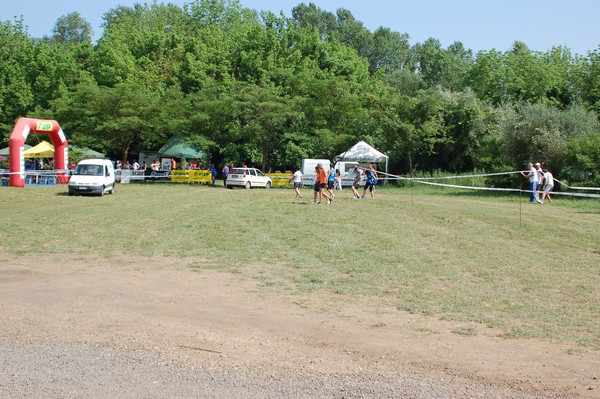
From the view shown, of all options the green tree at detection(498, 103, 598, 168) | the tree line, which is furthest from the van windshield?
the green tree at detection(498, 103, 598, 168)

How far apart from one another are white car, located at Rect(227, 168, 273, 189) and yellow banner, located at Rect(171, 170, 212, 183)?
4.95 m

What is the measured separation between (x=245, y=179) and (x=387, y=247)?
30.7 metres

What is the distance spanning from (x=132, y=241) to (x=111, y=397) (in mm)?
11717

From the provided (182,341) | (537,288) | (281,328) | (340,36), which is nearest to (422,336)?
(281,328)

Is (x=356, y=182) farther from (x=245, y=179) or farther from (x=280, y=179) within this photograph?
(x=280, y=179)

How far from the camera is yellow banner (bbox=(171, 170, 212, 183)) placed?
5178 centimetres

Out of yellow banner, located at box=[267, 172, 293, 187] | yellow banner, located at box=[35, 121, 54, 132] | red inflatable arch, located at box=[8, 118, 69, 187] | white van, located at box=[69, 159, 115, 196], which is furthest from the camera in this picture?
yellow banner, located at box=[267, 172, 293, 187]

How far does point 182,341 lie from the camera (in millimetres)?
8156

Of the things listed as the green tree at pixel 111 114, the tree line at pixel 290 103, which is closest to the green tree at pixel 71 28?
the tree line at pixel 290 103

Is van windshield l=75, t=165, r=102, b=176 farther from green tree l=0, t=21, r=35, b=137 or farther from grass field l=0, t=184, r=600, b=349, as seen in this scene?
green tree l=0, t=21, r=35, b=137

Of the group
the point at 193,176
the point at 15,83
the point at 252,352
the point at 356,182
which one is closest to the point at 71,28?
the point at 15,83

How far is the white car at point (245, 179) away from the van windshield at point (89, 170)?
11979 millimetres

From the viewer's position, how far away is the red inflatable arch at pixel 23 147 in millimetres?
41000

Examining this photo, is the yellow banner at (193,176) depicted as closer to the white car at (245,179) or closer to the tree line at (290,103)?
the tree line at (290,103)
